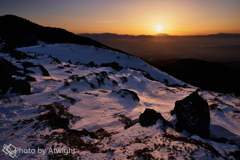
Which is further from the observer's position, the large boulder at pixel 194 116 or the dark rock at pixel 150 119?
the dark rock at pixel 150 119

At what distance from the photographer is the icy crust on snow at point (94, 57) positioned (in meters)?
27.7

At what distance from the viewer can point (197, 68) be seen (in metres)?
60.4

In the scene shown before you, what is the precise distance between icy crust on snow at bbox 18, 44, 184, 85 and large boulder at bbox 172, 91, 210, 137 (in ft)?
74.7

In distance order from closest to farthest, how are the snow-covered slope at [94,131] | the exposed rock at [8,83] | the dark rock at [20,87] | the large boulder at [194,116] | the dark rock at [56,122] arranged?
the snow-covered slope at [94,131]
the dark rock at [56,122]
the exposed rock at [8,83]
the large boulder at [194,116]
the dark rock at [20,87]

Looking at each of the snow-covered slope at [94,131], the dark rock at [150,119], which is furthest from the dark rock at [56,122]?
the dark rock at [150,119]

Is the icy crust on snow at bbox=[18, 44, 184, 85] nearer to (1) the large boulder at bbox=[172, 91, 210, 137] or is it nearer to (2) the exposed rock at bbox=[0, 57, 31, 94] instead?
(2) the exposed rock at bbox=[0, 57, 31, 94]

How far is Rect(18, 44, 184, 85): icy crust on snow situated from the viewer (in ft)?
90.8

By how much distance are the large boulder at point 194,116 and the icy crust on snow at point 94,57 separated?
2277cm

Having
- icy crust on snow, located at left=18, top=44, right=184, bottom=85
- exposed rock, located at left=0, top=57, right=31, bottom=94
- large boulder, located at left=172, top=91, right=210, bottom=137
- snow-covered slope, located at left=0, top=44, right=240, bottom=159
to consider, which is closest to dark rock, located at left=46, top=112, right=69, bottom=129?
snow-covered slope, located at left=0, top=44, right=240, bottom=159

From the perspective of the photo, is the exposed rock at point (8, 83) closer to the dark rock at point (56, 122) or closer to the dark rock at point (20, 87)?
the dark rock at point (20, 87)

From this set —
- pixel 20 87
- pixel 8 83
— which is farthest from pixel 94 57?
pixel 8 83

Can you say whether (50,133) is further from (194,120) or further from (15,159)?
(194,120)

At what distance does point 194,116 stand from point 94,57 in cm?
2896

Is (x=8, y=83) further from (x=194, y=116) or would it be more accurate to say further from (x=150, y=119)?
(x=194, y=116)
